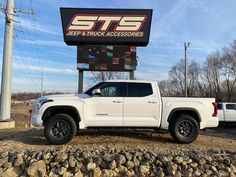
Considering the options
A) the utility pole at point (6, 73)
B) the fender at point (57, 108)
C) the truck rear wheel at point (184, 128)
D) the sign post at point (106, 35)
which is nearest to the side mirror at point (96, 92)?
the fender at point (57, 108)

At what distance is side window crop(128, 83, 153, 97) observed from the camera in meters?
10.4

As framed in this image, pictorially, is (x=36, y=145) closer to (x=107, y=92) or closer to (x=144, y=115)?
(x=107, y=92)

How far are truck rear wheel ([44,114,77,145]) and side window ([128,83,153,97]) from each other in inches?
84.5

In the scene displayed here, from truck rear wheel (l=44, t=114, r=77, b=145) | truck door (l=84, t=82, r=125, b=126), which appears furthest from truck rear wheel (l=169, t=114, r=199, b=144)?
truck rear wheel (l=44, t=114, r=77, b=145)

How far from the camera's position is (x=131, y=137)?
11125 millimetres

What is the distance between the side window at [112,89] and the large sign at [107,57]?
6734 millimetres

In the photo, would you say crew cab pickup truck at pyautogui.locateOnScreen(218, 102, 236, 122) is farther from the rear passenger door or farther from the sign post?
the rear passenger door

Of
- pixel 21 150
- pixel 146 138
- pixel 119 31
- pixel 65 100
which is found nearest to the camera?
pixel 21 150

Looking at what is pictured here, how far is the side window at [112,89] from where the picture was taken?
1028 cm

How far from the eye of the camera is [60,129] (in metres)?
9.87

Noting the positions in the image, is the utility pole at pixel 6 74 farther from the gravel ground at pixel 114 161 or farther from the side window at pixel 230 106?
the side window at pixel 230 106

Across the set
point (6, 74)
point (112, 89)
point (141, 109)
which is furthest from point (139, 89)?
point (6, 74)

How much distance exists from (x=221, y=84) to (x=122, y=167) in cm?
6209

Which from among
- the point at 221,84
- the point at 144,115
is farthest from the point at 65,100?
the point at 221,84
